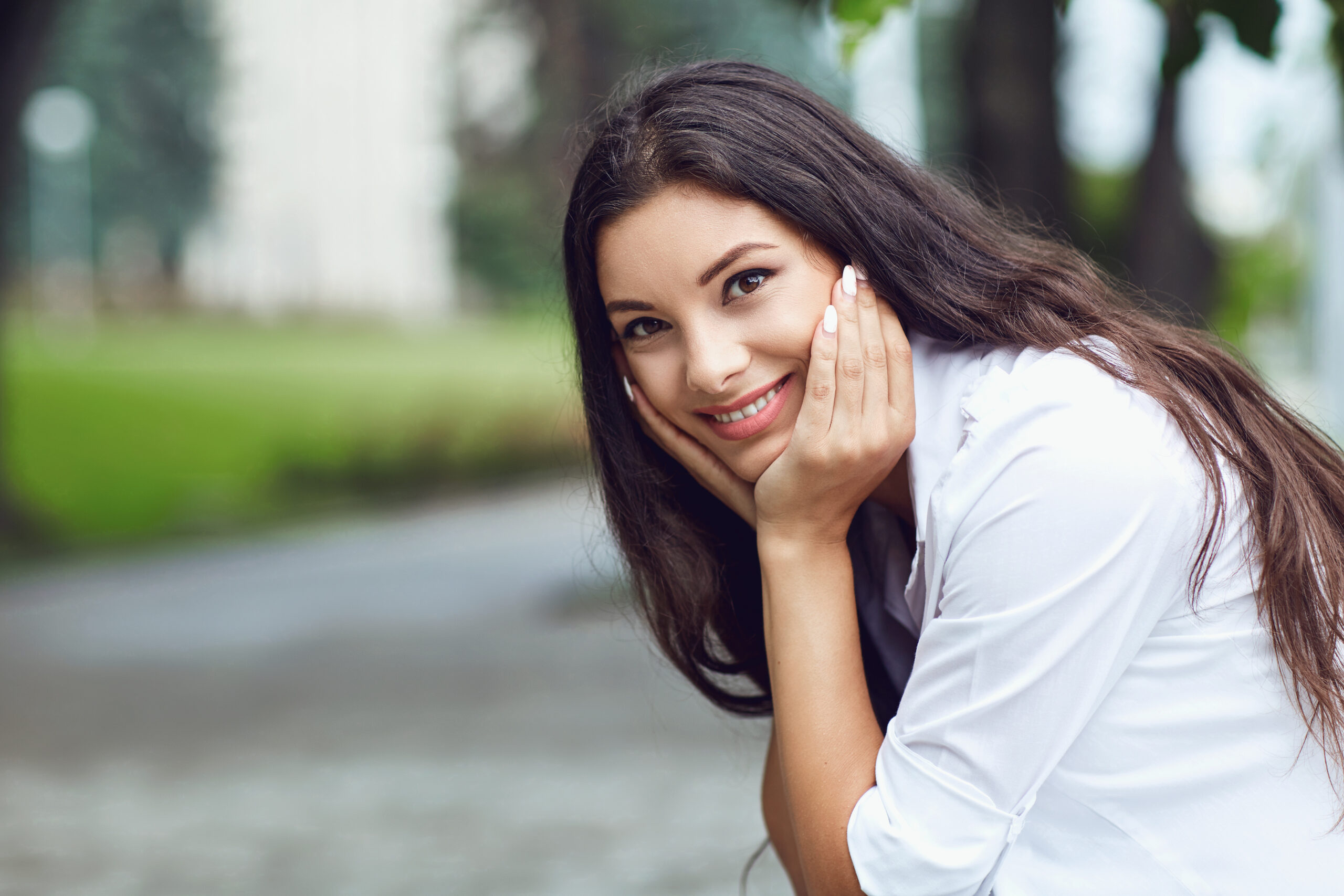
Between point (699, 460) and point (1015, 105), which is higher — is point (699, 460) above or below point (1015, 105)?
below

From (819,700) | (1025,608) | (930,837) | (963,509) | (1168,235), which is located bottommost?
(930,837)

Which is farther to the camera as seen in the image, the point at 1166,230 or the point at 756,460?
the point at 1166,230

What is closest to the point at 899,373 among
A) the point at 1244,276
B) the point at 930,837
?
the point at 930,837

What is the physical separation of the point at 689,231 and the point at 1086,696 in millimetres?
760

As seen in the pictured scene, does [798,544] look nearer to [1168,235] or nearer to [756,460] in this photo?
[756,460]

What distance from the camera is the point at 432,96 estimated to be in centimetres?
2173

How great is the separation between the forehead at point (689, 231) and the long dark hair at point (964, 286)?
0.06 feet

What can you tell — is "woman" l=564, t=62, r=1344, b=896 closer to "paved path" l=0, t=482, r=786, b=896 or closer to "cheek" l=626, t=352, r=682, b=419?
"cheek" l=626, t=352, r=682, b=419

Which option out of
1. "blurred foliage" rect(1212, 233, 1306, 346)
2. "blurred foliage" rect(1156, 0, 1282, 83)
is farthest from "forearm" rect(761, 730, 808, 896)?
"blurred foliage" rect(1212, 233, 1306, 346)

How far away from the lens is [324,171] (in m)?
32.7

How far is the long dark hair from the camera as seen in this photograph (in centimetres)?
153

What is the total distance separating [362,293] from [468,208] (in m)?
3.97

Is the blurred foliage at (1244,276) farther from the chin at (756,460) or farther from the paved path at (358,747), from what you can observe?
the paved path at (358,747)

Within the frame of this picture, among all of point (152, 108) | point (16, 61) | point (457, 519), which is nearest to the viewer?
point (16, 61)
